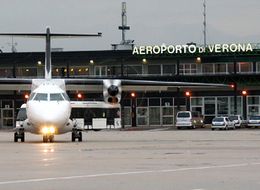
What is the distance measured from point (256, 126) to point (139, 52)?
1794 centimetres

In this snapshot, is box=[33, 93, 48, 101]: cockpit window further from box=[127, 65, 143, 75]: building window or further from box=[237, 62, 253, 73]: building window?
box=[127, 65, 143, 75]: building window

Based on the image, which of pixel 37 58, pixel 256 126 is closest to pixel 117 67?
pixel 37 58

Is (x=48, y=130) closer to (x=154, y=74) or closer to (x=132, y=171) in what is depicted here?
(x=132, y=171)

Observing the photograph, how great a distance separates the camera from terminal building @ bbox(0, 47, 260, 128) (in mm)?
75375

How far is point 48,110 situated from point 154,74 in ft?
Result: 163

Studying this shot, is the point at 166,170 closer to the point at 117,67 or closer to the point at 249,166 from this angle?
the point at 249,166

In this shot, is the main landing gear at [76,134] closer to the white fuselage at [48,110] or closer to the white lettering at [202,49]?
the white fuselage at [48,110]

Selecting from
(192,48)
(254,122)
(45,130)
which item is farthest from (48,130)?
(192,48)

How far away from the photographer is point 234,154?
22.1m

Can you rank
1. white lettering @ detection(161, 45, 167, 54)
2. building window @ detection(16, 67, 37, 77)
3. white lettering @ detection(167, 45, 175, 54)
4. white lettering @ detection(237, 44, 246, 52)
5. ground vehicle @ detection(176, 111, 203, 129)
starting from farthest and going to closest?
building window @ detection(16, 67, 37, 77) < white lettering @ detection(161, 45, 167, 54) < white lettering @ detection(167, 45, 175, 54) < white lettering @ detection(237, 44, 246, 52) < ground vehicle @ detection(176, 111, 203, 129)

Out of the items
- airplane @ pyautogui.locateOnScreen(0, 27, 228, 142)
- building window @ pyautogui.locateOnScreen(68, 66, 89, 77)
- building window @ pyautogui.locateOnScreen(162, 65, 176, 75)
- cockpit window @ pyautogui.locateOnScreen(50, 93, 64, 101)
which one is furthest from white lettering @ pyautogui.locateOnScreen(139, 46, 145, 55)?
cockpit window @ pyautogui.locateOnScreen(50, 93, 64, 101)

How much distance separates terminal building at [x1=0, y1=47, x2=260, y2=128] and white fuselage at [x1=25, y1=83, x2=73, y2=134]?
42.2m

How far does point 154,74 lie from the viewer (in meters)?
79.4

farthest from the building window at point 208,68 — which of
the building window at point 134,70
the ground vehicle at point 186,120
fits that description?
the ground vehicle at point 186,120
